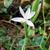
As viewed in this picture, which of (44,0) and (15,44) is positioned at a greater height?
(44,0)

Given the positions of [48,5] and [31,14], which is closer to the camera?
[31,14]

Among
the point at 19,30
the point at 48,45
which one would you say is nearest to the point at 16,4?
the point at 19,30

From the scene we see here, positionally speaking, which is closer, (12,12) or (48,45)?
(48,45)

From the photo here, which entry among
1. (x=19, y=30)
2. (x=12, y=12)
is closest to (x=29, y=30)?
(x=19, y=30)

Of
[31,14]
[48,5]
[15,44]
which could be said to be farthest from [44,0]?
[15,44]

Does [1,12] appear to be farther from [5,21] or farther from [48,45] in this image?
[48,45]

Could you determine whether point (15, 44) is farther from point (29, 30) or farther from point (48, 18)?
point (48, 18)

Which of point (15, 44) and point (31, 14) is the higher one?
point (31, 14)

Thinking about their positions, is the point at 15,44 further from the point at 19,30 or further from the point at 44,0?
the point at 44,0
